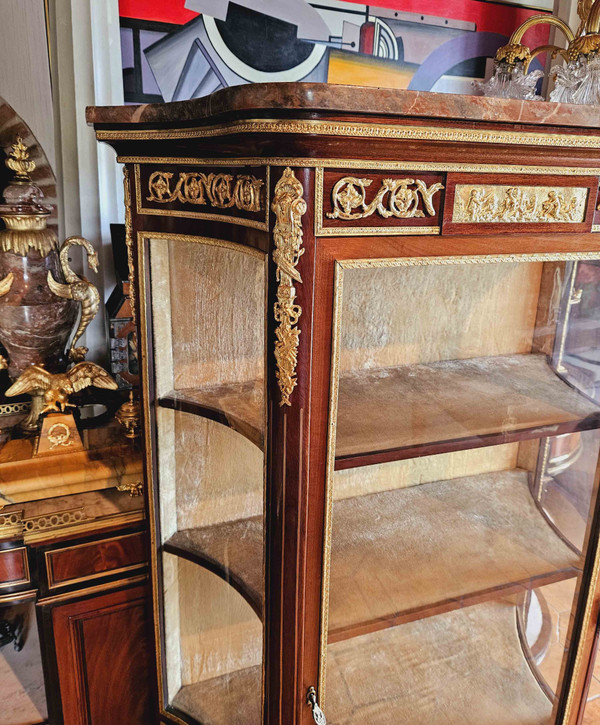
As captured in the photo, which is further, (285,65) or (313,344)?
(285,65)

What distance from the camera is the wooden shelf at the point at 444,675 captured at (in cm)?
69

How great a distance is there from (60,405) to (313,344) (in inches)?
18.9

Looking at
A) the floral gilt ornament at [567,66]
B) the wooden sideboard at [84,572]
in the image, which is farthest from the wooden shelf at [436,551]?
the floral gilt ornament at [567,66]

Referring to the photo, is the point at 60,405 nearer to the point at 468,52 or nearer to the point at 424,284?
the point at 424,284

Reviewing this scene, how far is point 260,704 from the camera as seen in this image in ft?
2.15

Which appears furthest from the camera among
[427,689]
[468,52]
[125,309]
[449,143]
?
[468,52]

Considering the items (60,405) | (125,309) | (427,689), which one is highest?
(125,309)

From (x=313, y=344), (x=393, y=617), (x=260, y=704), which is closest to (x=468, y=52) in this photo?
(x=313, y=344)

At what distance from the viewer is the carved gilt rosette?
46cm

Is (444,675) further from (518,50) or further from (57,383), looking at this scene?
(518,50)

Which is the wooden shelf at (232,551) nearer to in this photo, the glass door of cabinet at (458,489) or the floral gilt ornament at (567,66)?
the glass door of cabinet at (458,489)

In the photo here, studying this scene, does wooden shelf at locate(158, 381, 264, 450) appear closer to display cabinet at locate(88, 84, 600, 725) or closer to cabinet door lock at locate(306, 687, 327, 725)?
display cabinet at locate(88, 84, 600, 725)

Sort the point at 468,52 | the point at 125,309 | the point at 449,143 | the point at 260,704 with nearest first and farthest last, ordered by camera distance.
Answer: the point at 449,143 → the point at 260,704 → the point at 125,309 → the point at 468,52

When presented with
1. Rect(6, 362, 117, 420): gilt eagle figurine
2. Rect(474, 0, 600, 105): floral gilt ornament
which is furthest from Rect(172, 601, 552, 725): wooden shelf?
Rect(474, 0, 600, 105): floral gilt ornament
